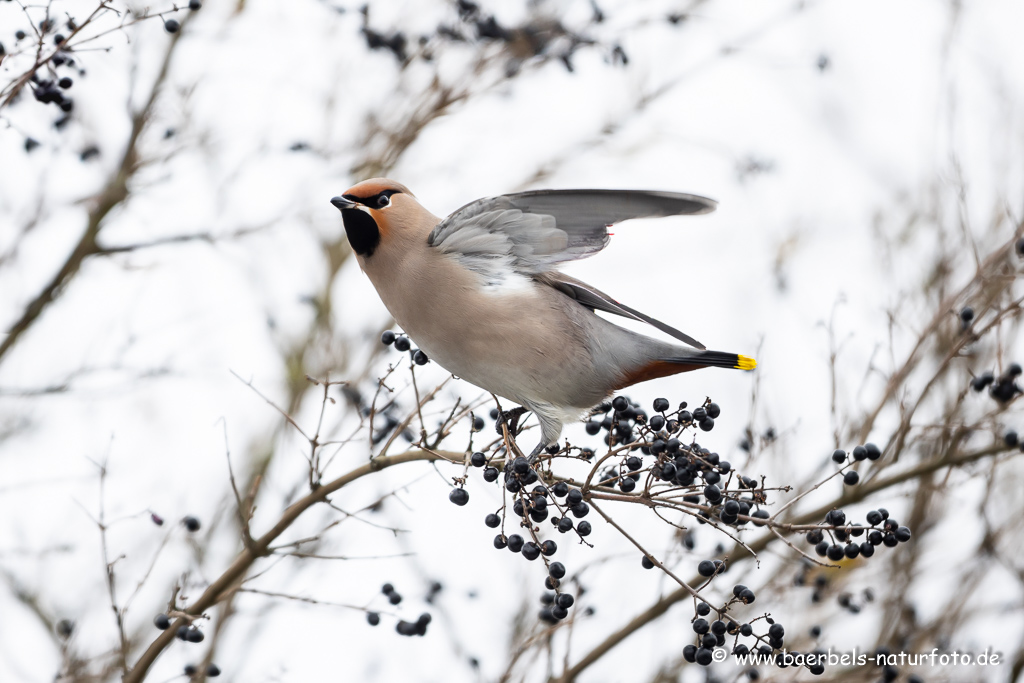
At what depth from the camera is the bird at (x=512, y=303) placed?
3514 millimetres

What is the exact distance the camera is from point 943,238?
16.9 feet

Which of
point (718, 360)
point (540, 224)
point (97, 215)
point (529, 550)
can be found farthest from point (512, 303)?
point (97, 215)

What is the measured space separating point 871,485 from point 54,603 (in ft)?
13.0

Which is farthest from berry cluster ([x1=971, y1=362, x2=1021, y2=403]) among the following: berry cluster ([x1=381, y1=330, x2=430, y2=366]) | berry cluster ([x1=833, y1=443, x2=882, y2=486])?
berry cluster ([x1=381, y1=330, x2=430, y2=366])

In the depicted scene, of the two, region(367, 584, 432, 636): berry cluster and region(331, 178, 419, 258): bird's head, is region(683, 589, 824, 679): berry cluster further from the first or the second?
region(331, 178, 419, 258): bird's head

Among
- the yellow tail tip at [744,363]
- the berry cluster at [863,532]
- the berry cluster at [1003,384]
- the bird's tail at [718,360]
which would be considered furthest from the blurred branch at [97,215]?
the berry cluster at [1003,384]

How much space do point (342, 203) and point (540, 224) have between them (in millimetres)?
824

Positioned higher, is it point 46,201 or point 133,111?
point 133,111

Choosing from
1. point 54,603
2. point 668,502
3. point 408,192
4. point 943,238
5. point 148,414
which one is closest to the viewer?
point 668,502

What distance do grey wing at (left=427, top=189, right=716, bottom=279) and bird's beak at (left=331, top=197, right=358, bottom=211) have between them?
0.36 m

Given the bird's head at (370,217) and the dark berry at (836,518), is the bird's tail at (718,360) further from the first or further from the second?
the bird's head at (370,217)

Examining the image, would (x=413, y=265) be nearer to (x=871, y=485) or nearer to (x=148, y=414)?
(x=871, y=485)

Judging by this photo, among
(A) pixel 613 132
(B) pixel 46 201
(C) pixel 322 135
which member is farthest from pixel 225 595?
(A) pixel 613 132

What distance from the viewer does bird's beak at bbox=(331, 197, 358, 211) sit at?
372 cm
